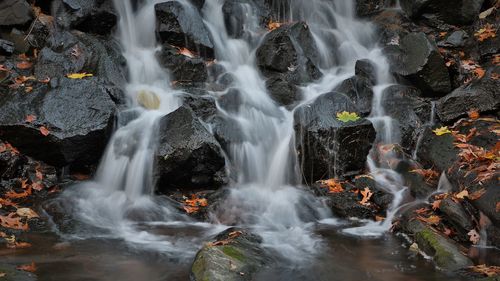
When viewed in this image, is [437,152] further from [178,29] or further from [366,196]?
[178,29]

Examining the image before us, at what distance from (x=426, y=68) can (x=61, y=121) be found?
289 inches

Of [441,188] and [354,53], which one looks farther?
[354,53]

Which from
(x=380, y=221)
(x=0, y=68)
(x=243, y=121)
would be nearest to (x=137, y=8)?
(x=0, y=68)

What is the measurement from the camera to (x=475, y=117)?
8.50 metres

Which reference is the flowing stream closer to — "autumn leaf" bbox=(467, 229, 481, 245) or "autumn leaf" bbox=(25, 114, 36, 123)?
"autumn leaf" bbox=(467, 229, 481, 245)

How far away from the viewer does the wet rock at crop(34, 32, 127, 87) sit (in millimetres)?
8828

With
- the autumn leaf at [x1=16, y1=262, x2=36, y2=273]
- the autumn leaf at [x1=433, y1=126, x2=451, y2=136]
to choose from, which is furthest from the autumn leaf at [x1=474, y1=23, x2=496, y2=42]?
the autumn leaf at [x1=16, y1=262, x2=36, y2=273]

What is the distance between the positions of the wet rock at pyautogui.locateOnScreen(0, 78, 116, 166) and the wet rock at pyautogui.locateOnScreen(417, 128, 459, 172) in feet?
18.7

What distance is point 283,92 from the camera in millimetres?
10109

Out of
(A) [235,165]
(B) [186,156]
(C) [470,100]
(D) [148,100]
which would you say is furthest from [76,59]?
(C) [470,100]

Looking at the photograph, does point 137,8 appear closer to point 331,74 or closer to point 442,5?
point 331,74

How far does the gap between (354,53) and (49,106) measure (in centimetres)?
781

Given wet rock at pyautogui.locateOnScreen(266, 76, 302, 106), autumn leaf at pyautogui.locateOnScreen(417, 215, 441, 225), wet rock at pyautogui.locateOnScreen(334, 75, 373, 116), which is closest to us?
autumn leaf at pyautogui.locateOnScreen(417, 215, 441, 225)

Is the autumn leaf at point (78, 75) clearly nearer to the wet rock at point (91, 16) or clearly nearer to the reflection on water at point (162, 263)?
the wet rock at point (91, 16)
